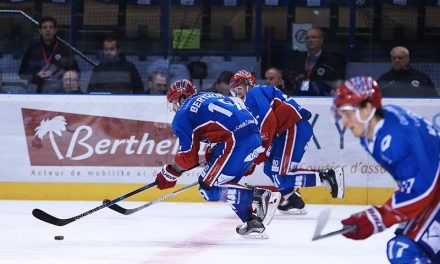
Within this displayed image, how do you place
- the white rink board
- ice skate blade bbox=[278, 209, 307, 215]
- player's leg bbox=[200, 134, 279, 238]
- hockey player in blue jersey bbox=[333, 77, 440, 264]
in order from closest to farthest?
hockey player in blue jersey bbox=[333, 77, 440, 264] < player's leg bbox=[200, 134, 279, 238] < ice skate blade bbox=[278, 209, 307, 215] < the white rink board

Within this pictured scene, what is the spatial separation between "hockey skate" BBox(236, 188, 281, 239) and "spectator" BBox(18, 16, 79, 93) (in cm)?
281

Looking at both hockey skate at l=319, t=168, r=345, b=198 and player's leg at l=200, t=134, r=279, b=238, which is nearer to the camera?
player's leg at l=200, t=134, r=279, b=238

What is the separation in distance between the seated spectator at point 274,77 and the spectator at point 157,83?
2.69 feet

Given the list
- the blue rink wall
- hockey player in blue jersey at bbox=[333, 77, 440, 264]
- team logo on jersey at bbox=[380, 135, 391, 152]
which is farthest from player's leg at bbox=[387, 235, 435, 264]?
the blue rink wall

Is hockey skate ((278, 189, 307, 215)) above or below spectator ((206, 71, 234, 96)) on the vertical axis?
below

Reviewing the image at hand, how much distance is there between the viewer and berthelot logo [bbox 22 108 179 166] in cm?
866

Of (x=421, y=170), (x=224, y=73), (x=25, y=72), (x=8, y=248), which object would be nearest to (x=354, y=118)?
(x=421, y=170)

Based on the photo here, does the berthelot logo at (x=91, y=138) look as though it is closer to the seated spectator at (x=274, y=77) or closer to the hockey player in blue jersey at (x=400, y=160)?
the seated spectator at (x=274, y=77)

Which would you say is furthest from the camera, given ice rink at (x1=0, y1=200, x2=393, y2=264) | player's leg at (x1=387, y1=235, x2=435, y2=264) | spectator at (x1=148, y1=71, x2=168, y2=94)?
spectator at (x1=148, y1=71, x2=168, y2=94)

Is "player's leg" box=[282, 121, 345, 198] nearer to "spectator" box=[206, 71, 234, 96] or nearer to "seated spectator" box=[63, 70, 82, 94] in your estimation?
"spectator" box=[206, 71, 234, 96]

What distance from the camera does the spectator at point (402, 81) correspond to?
28.2 feet

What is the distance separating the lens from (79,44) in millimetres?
8859

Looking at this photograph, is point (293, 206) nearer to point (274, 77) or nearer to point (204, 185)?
point (274, 77)

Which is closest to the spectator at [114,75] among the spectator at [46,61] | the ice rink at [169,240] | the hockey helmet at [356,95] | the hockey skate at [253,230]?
the spectator at [46,61]
